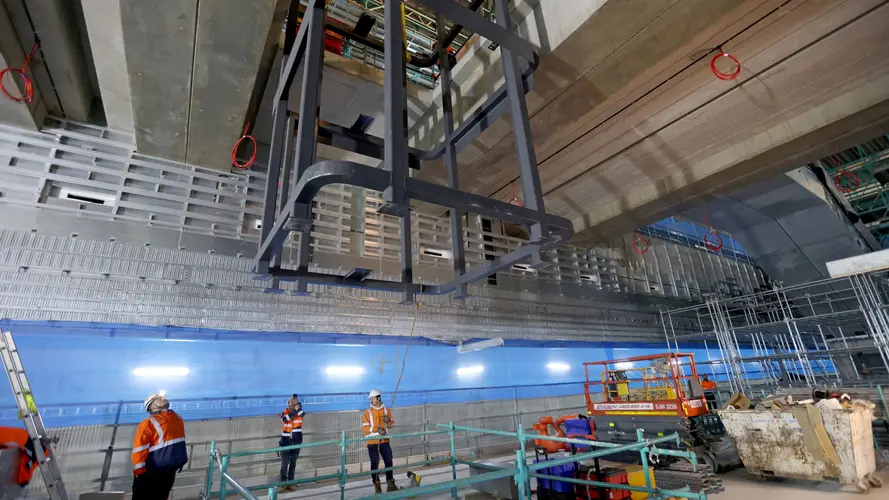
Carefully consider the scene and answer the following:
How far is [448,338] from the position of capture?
7.31 metres

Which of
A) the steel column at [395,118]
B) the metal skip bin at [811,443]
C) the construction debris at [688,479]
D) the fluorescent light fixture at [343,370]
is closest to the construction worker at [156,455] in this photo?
the steel column at [395,118]

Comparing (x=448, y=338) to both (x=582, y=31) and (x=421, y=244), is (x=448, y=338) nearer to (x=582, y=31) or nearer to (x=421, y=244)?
(x=421, y=244)

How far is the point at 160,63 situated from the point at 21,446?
12.3 feet

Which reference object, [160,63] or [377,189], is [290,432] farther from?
[377,189]

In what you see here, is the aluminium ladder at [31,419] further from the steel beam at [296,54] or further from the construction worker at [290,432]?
the steel beam at [296,54]

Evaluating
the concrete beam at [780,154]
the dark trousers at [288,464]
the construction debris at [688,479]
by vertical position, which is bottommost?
the construction debris at [688,479]

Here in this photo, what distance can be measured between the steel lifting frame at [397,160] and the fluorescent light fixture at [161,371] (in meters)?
5.82

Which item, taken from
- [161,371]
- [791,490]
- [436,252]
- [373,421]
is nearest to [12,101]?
[161,371]

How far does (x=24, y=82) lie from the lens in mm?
4172

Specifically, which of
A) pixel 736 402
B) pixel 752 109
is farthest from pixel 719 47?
pixel 736 402

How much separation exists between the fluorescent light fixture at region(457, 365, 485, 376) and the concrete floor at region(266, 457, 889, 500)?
4.37m

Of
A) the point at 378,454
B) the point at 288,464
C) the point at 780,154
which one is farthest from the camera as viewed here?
the point at 288,464

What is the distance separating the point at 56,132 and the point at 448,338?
6.20m

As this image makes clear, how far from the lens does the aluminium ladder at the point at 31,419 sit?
3.70 metres
